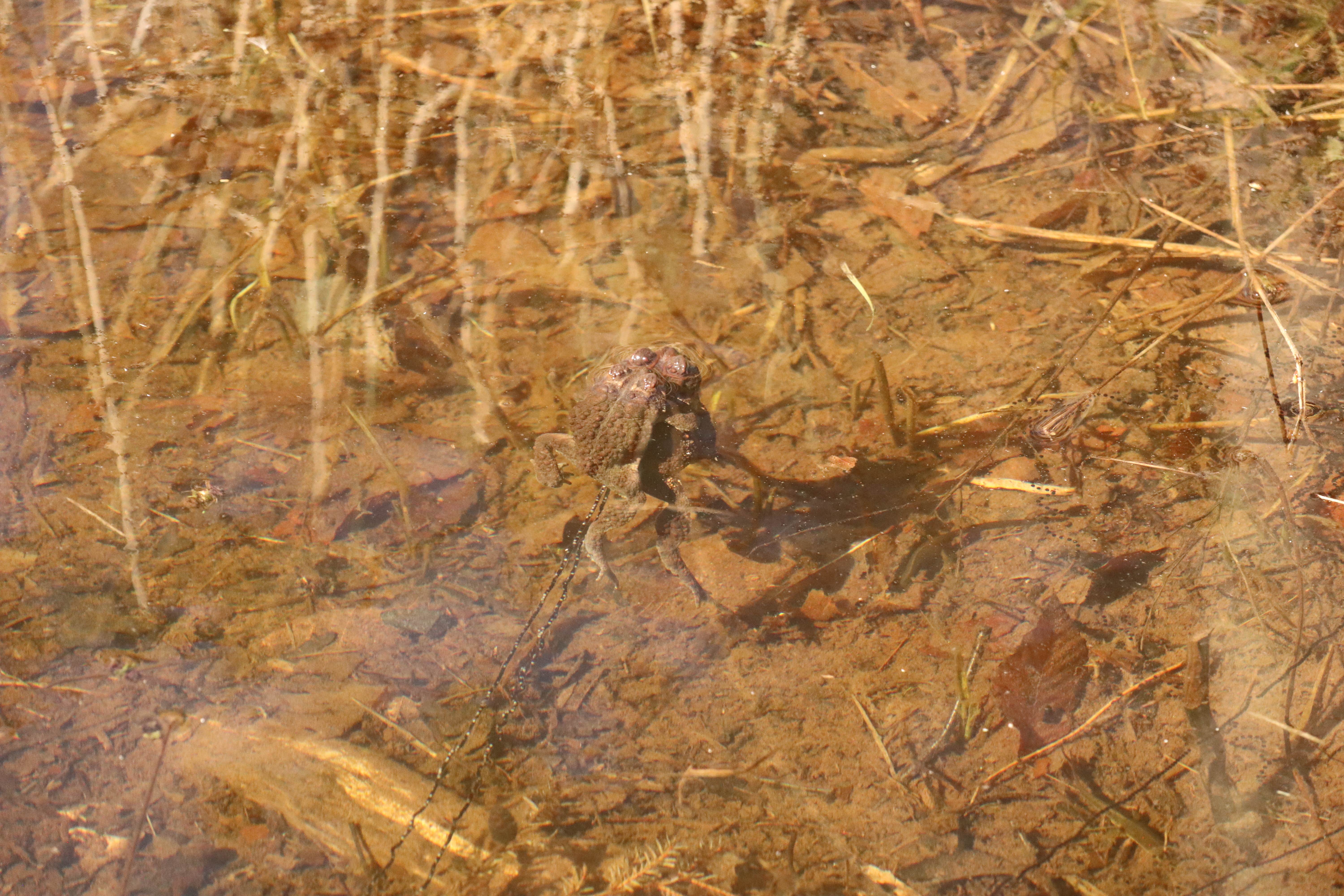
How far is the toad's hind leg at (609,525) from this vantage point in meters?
3.64

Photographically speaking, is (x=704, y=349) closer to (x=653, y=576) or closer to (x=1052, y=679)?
(x=653, y=576)

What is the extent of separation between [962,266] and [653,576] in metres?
2.34

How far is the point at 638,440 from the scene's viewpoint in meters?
3.94

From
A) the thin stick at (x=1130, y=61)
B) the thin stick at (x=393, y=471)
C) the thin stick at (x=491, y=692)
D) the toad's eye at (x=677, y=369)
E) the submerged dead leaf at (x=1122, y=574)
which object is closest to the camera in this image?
the thin stick at (x=491, y=692)

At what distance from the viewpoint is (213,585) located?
3498 millimetres

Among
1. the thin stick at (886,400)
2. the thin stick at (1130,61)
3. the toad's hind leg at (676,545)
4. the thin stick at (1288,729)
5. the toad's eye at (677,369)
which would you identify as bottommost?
the thin stick at (1288,729)

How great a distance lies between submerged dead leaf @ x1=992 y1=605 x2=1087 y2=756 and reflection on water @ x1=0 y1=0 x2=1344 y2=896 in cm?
2

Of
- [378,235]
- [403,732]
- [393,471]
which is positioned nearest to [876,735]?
[403,732]

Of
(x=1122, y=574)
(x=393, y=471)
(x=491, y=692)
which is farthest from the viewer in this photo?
(x=393, y=471)

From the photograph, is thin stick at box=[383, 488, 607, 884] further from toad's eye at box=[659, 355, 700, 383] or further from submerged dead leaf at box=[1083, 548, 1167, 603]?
submerged dead leaf at box=[1083, 548, 1167, 603]

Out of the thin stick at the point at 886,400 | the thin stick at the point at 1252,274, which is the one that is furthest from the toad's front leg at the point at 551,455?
the thin stick at the point at 1252,274

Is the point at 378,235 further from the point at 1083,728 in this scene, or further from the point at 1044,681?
the point at 1083,728

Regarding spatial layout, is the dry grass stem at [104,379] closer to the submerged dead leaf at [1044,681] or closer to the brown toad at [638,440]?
the brown toad at [638,440]

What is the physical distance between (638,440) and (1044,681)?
1.93 metres
